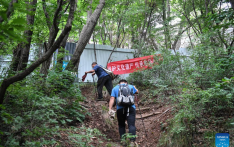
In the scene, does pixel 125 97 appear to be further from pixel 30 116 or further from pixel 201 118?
pixel 30 116

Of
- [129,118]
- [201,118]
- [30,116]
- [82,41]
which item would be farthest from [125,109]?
[82,41]

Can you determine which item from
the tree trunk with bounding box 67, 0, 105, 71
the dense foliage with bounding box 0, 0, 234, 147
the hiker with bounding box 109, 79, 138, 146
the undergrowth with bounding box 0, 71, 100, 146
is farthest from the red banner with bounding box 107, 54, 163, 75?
the undergrowth with bounding box 0, 71, 100, 146

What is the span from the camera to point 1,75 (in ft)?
13.0

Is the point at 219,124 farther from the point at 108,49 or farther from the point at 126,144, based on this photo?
the point at 108,49

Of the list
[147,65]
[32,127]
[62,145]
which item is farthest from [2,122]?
[147,65]

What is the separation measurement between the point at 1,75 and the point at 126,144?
123 inches

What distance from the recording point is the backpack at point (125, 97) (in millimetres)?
4852

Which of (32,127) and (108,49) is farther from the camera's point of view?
(108,49)

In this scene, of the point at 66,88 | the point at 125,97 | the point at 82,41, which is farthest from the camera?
the point at 82,41

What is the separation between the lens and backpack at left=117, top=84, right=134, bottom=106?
4.85m

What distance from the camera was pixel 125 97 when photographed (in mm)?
4891

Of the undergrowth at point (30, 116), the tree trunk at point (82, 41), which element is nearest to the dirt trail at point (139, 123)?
the undergrowth at point (30, 116)

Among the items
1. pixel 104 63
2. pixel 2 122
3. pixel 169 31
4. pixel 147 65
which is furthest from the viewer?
pixel 169 31

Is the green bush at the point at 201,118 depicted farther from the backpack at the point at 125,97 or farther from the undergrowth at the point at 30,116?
the undergrowth at the point at 30,116
